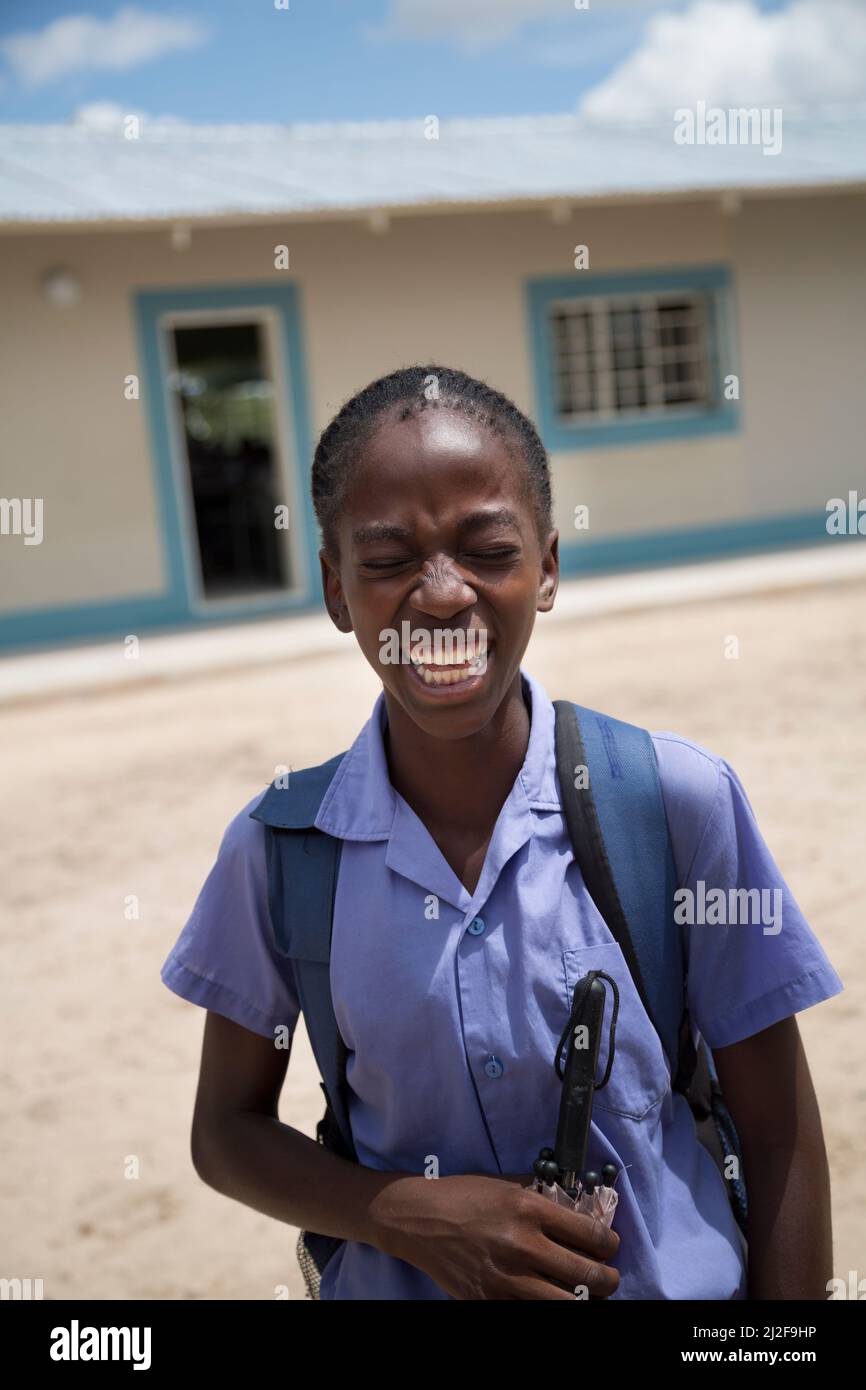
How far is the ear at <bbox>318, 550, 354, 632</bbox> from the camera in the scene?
4.82 feet

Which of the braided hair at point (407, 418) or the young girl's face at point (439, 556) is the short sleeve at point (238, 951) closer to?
the young girl's face at point (439, 556)

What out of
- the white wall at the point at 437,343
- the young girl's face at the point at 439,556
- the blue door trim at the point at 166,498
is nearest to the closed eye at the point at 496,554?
the young girl's face at the point at 439,556

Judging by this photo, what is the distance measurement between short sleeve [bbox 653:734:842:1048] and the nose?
9.8 inches

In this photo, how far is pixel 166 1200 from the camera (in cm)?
299

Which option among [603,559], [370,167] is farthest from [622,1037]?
[370,167]

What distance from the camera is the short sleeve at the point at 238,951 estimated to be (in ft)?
4.57

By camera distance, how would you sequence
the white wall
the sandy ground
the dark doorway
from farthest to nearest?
the dark doorway < the white wall < the sandy ground

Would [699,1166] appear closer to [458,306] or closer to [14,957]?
[14,957]

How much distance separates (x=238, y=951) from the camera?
1.42m

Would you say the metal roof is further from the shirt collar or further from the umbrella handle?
the umbrella handle

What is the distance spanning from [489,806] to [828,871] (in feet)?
10.5

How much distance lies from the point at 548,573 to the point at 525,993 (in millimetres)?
486

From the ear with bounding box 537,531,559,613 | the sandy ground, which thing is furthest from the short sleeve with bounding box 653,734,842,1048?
the sandy ground

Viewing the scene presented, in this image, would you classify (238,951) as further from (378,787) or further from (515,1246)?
(515,1246)
